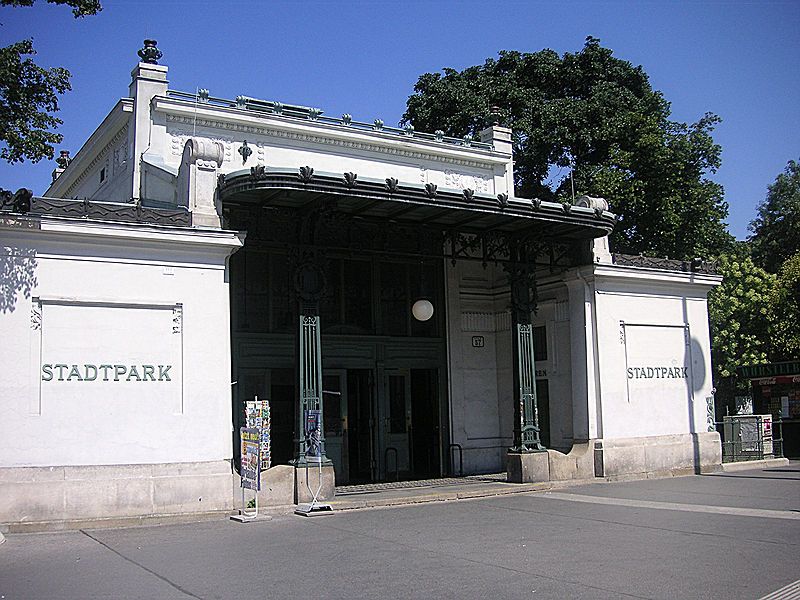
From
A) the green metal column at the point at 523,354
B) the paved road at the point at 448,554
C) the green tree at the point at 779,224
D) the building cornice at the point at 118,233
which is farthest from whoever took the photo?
the green tree at the point at 779,224

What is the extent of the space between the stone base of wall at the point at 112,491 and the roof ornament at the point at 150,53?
9503mm

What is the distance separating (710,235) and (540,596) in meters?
25.7

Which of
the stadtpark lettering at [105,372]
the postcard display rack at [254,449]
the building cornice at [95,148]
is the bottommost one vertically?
the postcard display rack at [254,449]

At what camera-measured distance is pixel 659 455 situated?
19.2 metres

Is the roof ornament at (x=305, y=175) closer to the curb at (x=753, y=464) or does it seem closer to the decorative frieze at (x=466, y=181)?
the decorative frieze at (x=466, y=181)

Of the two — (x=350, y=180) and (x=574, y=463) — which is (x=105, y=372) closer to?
(x=350, y=180)

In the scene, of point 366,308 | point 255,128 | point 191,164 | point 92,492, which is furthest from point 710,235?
point 92,492

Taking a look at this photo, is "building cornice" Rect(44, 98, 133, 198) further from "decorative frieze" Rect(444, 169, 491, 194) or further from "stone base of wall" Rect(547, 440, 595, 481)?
"stone base of wall" Rect(547, 440, 595, 481)

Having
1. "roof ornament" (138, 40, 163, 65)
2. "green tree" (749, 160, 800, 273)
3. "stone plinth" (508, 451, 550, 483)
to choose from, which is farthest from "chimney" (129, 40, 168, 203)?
"green tree" (749, 160, 800, 273)

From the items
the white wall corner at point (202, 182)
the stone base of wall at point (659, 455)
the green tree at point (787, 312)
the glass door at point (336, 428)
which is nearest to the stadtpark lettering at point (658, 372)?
the stone base of wall at point (659, 455)

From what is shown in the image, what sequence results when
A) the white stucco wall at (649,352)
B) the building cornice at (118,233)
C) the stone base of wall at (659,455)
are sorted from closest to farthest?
the building cornice at (118,233), the stone base of wall at (659,455), the white stucco wall at (649,352)

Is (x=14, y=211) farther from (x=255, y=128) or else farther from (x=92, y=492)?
(x=255, y=128)

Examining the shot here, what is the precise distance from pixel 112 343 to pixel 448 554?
6.67 meters

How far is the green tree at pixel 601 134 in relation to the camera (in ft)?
97.4
